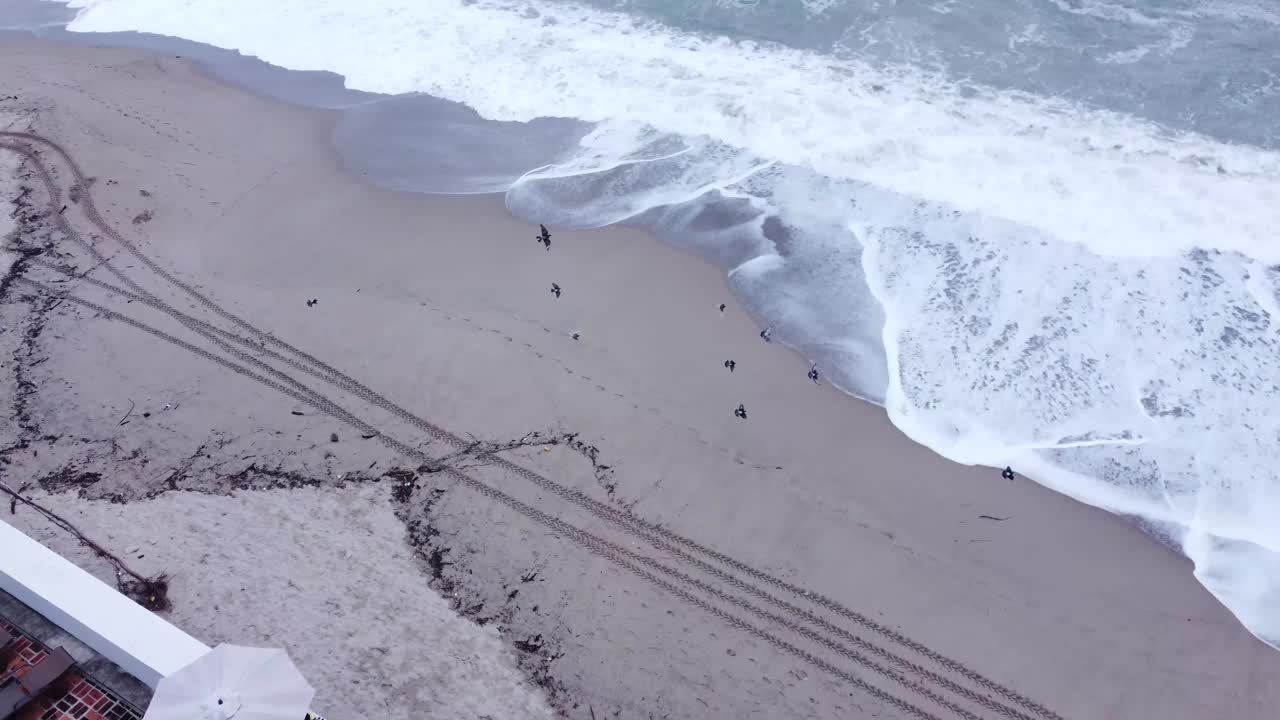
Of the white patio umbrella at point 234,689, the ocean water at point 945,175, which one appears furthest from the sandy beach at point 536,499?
the white patio umbrella at point 234,689

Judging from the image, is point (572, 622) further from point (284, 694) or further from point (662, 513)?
point (284, 694)

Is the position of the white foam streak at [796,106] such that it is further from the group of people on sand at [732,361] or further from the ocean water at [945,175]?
the group of people on sand at [732,361]

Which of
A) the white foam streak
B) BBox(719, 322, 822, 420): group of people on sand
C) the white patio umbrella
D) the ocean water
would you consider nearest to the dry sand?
the white patio umbrella

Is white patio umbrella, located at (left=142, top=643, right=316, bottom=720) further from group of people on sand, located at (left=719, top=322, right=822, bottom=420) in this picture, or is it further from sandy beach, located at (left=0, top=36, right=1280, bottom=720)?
group of people on sand, located at (left=719, top=322, right=822, bottom=420)

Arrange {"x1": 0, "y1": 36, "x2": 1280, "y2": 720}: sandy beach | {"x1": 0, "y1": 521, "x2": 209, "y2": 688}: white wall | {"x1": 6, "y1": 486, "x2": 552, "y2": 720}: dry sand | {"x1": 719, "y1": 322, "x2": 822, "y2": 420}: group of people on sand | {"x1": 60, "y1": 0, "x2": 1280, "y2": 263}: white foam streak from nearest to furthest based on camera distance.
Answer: {"x1": 0, "y1": 521, "x2": 209, "y2": 688}: white wall, {"x1": 6, "y1": 486, "x2": 552, "y2": 720}: dry sand, {"x1": 0, "y1": 36, "x2": 1280, "y2": 720}: sandy beach, {"x1": 719, "y1": 322, "x2": 822, "y2": 420}: group of people on sand, {"x1": 60, "y1": 0, "x2": 1280, "y2": 263}: white foam streak

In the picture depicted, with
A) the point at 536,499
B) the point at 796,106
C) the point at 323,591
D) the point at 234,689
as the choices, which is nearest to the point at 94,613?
the point at 234,689

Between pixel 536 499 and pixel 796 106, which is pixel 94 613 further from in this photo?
pixel 796 106
